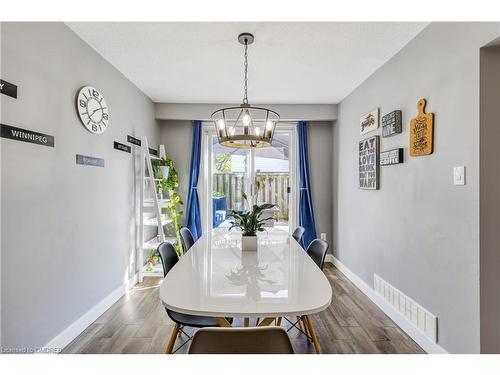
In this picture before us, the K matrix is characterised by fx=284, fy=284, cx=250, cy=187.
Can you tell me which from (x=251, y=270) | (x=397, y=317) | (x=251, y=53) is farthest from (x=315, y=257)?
(x=251, y=53)

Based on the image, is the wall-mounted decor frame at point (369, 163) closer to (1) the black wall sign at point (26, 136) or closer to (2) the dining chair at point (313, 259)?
(2) the dining chair at point (313, 259)

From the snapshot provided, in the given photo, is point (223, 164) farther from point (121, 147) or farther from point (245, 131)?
point (245, 131)

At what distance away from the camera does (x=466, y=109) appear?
1.82 metres

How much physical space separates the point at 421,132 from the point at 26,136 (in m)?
2.83

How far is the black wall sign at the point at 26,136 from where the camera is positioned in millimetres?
1687

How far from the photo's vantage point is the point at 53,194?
81.7 inches

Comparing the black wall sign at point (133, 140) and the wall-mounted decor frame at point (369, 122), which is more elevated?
the wall-mounted decor frame at point (369, 122)

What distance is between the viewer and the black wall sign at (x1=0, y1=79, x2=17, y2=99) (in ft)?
5.44

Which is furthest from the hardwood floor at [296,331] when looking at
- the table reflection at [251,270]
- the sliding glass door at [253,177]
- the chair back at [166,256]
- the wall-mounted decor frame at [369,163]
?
the sliding glass door at [253,177]

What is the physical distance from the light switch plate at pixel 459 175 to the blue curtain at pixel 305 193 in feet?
8.86

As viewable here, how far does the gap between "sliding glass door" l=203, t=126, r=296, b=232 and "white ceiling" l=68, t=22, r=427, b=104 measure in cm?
115

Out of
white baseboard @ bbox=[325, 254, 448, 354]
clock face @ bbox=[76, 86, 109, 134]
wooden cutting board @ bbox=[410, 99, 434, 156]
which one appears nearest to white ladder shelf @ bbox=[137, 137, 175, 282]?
clock face @ bbox=[76, 86, 109, 134]

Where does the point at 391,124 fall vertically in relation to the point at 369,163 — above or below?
above
